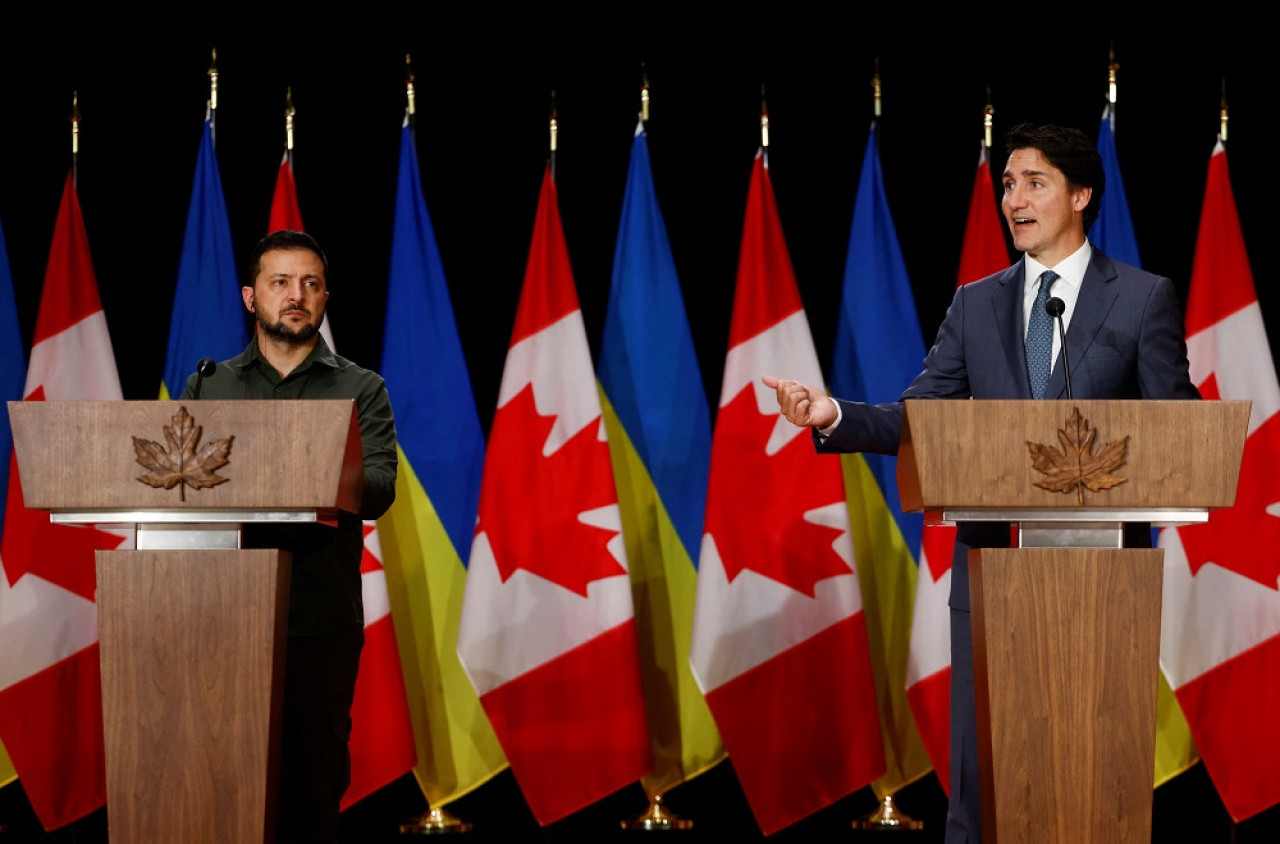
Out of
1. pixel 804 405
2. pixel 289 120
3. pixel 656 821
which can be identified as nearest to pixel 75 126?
pixel 289 120

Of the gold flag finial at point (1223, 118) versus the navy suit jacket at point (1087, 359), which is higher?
the gold flag finial at point (1223, 118)

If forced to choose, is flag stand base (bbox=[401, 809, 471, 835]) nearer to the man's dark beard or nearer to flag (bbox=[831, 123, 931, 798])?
flag (bbox=[831, 123, 931, 798])

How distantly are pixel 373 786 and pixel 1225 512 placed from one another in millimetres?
2594

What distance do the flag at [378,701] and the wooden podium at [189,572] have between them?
1.88 m

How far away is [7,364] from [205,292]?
0.63 metres

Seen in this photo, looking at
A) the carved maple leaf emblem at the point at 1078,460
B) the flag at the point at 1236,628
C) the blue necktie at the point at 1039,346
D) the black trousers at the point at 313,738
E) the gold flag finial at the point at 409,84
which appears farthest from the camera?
the gold flag finial at the point at 409,84

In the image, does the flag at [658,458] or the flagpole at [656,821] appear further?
the flag at [658,458]

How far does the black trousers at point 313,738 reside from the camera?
2838mm

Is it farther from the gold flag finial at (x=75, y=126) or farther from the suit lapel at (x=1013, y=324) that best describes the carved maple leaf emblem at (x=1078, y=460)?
the gold flag finial at (x=75, y=126)

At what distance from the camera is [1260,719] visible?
4.07 meters

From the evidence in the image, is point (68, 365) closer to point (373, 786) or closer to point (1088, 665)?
point (373, 786)

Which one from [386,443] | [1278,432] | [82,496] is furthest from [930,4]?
[82,496]

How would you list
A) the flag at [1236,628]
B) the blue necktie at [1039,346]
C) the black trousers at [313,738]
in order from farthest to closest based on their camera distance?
1. the flag at [1236,628]
2. the black trousers at [313,738]
3. the blue necktie at [1039,346]

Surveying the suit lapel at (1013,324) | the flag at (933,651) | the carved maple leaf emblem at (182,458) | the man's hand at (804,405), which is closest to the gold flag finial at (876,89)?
the flag at (933,651)
